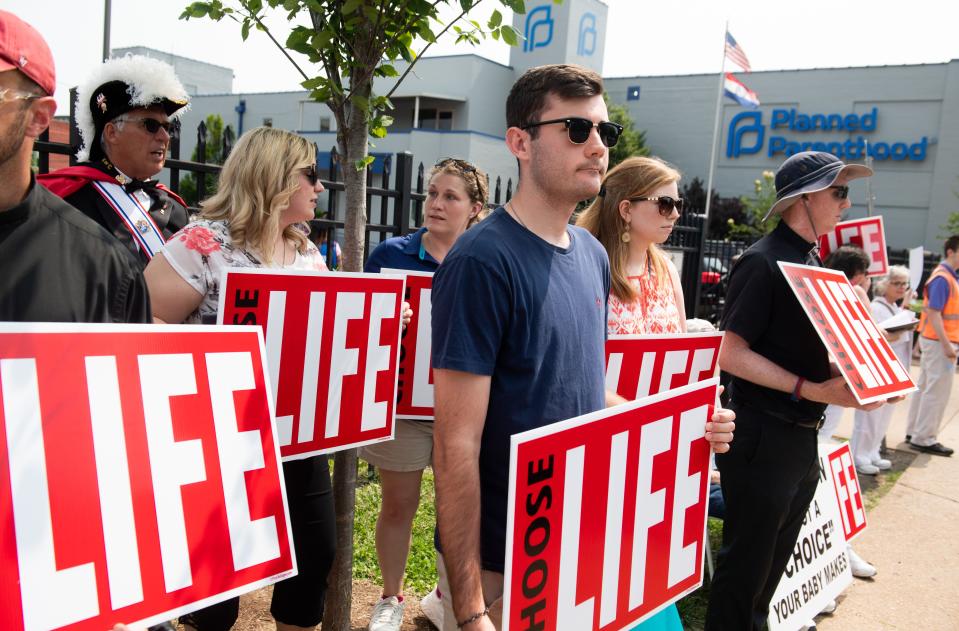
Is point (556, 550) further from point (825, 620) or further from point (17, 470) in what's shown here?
point (825, 620)

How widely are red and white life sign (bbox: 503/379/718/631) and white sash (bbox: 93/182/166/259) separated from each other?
185 cm

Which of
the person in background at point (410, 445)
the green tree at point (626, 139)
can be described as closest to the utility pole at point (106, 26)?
the person in background at point (410, 445)

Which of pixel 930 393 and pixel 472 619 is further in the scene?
pixel 930 393

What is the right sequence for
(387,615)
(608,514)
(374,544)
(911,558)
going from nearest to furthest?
1. (608,514)
2. (387,615)
3. (374,544)
4. (911,558)

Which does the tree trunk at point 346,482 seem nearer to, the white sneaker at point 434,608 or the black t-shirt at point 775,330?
the white sneaker at point 434,608

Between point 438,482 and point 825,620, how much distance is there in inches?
129

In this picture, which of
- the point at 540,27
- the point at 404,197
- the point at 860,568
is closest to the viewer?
the point at 860,568

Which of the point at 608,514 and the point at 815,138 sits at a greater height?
the point at 815,138

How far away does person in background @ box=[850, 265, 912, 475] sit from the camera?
659 centimetres

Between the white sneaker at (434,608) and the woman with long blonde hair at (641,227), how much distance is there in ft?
5.69

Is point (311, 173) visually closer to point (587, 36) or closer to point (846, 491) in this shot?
point (846, 491)

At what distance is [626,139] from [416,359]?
1378 inches

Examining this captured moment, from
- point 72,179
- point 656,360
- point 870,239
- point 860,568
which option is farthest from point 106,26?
point 860,568

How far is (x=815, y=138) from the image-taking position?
3647 centimetres
